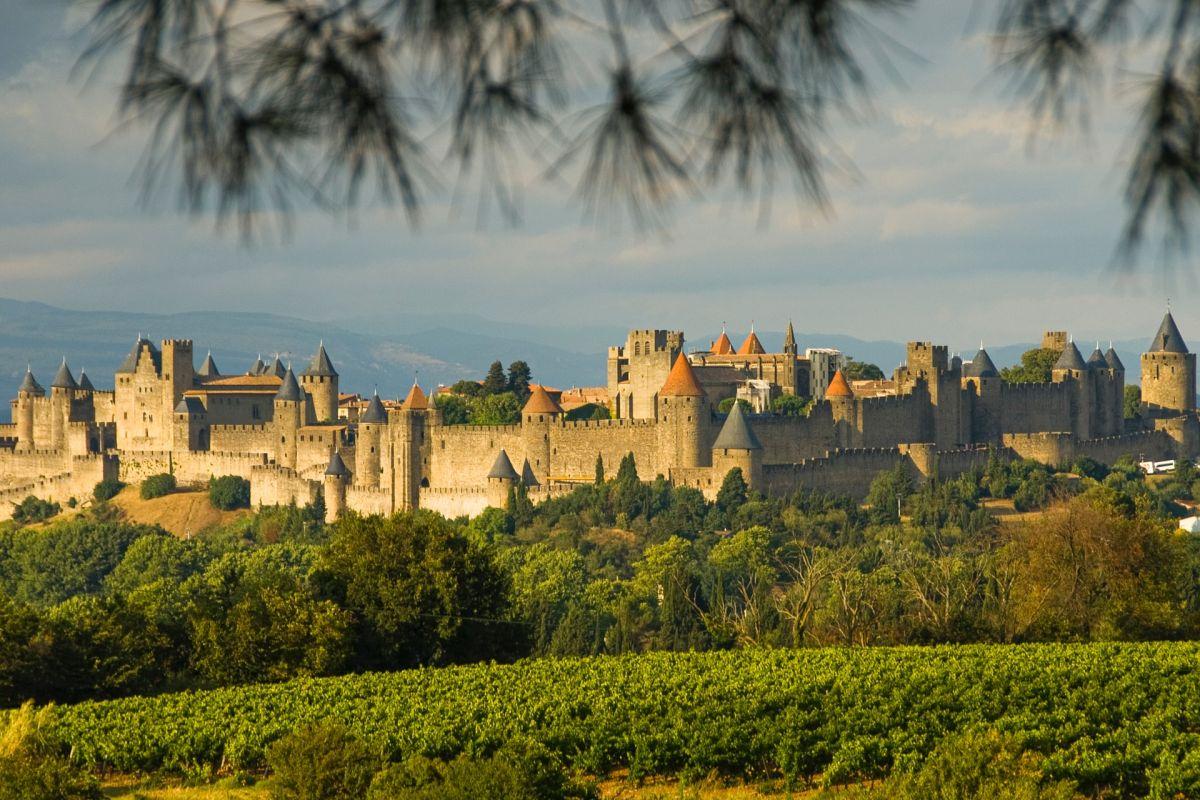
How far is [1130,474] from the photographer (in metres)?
61.6

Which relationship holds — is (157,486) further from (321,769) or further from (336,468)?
(321,769)

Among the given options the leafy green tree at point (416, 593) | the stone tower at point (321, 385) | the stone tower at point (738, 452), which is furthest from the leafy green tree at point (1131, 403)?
the leafy green tree at point (416, 593)

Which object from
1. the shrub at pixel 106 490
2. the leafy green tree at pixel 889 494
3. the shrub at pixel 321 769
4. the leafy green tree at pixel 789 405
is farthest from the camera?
the shrub at pixel 106 490

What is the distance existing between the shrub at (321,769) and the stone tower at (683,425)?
3721 cm

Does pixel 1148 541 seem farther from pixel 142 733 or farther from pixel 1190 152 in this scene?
pixel 1190 152

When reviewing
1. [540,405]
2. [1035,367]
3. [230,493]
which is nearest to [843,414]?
[540,405]

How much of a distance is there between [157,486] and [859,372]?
2921cm

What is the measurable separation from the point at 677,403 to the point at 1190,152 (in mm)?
51807

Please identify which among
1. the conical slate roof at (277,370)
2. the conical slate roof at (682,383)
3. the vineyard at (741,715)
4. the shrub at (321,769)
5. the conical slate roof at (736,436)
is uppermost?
the conical slate roof at (277,370)

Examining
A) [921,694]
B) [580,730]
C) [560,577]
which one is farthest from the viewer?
[560,577]

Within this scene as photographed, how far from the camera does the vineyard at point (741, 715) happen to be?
916 inches

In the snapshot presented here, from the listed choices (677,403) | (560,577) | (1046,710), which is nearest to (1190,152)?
(1046,710)

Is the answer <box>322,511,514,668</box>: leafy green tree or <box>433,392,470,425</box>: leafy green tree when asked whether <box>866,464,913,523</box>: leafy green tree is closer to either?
<box>433,392,470,425</box>: leafy green tree

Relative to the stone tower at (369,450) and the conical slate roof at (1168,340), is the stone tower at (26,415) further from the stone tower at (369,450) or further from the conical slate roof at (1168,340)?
the conical slate roof at (1168,340)
